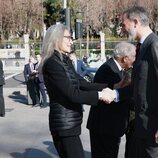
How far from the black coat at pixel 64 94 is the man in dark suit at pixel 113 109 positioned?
2.54 ft

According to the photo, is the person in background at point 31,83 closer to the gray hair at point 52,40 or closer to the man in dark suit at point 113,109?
the man in dark suit at point 113,109

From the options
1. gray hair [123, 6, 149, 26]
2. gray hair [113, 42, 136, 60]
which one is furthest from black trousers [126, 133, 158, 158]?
gray hair [113, 42, 136, 60]

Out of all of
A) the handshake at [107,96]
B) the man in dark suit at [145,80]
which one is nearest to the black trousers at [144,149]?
the man in dark suit at [145,80]

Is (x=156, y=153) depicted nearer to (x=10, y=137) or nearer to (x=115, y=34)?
(x=10, y=137)

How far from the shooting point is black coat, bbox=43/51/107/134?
160 inches

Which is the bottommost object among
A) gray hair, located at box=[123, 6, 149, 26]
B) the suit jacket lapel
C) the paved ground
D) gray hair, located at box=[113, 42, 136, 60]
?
the paved ground

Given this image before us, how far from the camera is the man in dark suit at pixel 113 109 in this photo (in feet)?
16.3

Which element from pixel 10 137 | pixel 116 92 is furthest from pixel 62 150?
pixel 10 137

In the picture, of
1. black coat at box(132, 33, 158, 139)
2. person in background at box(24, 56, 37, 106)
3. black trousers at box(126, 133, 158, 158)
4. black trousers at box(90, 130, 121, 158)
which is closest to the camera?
black coat at box(132, 33, 158, 139)

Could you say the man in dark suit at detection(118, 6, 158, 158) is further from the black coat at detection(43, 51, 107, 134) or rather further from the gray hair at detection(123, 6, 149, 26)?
the black coat at detection(43, 51, 107, 134)

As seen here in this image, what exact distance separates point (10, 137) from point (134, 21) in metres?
5.72

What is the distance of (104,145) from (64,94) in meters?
1.30

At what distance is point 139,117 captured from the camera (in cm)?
377

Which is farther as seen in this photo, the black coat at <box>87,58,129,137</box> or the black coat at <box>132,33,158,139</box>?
the black coat at <box>87,58,129,137</box>
